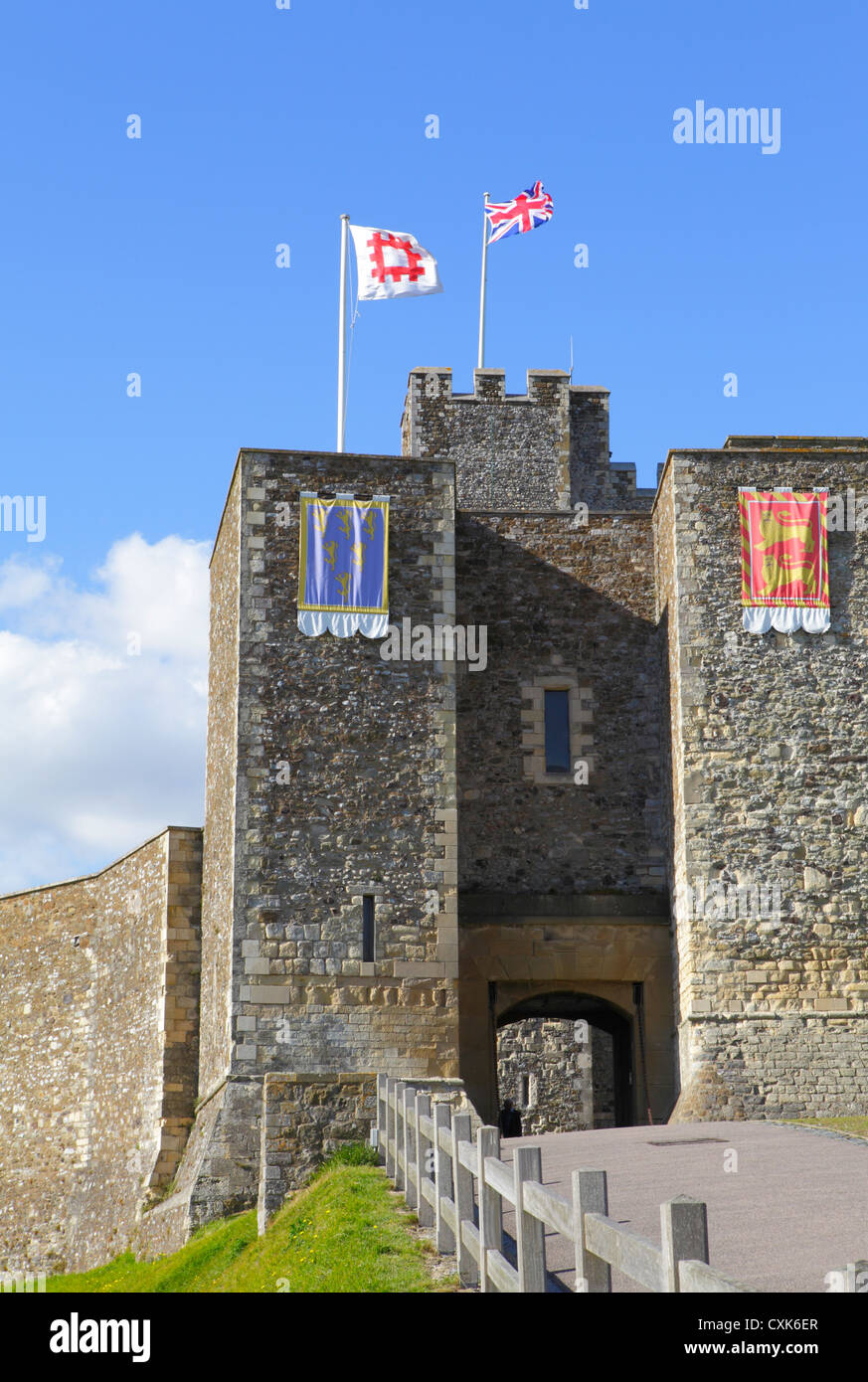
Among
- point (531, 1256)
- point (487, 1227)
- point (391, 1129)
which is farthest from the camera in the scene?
point (391, 1129)

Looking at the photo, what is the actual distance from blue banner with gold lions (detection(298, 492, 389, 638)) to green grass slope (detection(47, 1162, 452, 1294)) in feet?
22.7

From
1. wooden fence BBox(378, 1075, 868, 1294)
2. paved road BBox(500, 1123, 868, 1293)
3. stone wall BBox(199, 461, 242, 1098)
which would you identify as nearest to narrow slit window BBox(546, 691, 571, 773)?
stone wall BBox(199, 461, 242, 1098)

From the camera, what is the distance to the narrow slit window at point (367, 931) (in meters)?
20.8

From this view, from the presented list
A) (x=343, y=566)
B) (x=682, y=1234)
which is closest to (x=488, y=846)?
(x=343, y=566)

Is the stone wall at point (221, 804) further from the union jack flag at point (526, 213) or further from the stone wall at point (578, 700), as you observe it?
the union jack flag at point (526, 213)

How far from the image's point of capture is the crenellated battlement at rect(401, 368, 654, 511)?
34.2 metres

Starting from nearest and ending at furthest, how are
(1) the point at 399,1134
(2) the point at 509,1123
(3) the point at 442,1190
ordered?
1. (3) the point at 442,1190
2. (1) the point at 399,1134
3. (2) the point at 509,1123

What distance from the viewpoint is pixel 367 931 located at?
20.9m

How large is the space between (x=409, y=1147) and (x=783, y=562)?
407 inches

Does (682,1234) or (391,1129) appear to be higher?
(682,1234)

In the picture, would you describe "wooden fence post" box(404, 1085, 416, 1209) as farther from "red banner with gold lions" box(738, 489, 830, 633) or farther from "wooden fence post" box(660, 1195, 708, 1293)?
"red banner with gold lions" box(738, 489, 830, 633)

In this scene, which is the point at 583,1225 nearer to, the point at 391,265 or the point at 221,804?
the point at 221,804

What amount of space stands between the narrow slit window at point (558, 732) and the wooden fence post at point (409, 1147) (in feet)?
26.7
